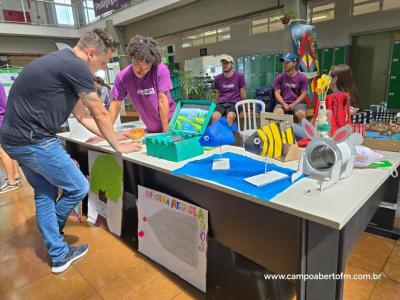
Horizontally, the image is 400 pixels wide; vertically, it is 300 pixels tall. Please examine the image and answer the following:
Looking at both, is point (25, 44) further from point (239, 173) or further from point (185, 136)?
point (239, 173)

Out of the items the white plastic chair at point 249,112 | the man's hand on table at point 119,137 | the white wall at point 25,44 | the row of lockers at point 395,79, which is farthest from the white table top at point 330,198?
the white wall at point 25,44

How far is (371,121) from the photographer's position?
2.21 meters

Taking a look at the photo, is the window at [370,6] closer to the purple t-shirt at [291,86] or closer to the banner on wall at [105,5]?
the purple t-shirt at [291,86]

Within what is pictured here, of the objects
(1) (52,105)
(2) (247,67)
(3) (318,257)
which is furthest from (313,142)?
(2) (247,67)

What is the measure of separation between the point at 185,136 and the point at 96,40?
0.73m

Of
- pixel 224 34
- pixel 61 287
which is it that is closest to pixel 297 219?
pixel 61 287

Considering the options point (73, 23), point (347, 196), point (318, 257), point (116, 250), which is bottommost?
point (116, 250)

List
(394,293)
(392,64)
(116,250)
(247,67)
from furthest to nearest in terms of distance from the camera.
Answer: (247,67) < (392,64) < (116,250) < (394,293)

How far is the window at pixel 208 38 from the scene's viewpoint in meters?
8.90

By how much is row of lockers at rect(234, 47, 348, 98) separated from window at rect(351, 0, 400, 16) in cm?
86

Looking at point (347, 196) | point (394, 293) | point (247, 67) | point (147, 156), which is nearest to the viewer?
point (347, 196)

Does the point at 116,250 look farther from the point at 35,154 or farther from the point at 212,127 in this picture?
the point at 212,127

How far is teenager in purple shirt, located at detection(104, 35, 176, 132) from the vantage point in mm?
1825

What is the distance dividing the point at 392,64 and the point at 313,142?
671cm
